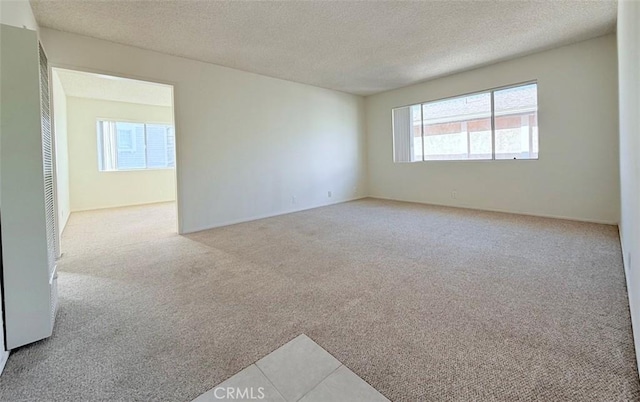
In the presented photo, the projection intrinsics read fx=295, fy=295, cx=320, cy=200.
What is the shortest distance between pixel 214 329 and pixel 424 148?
18.7ft

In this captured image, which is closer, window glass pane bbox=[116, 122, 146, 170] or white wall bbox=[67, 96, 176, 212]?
white wall bbox=[67, 96, 176, 212]

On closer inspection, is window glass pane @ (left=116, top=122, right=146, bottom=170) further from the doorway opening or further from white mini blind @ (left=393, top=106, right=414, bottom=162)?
white mini blind @ (left=393, top=106, right=414, bottom=162)

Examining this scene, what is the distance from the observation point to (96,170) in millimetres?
6812

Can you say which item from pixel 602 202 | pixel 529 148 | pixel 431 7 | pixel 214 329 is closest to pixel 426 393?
pixel 214 329

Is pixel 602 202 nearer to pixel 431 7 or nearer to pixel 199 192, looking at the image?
pixel 431 7

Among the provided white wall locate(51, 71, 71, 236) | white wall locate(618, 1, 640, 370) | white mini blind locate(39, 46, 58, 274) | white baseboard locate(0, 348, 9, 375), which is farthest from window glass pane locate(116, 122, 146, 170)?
white wall locate(618, 1, 640, 370)

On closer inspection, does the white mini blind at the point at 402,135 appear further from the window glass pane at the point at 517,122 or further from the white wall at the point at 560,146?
the window glass pane at the point at 517,122

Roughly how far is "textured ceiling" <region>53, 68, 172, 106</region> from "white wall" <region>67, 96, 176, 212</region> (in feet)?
0.86

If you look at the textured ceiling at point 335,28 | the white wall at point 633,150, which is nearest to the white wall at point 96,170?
the textured ceiling at point 335,28

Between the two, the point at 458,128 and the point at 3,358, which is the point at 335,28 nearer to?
the point at 458,128

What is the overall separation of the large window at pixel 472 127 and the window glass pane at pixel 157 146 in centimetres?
606

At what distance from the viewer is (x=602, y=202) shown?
4.16m

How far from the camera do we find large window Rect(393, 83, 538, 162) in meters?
4.84

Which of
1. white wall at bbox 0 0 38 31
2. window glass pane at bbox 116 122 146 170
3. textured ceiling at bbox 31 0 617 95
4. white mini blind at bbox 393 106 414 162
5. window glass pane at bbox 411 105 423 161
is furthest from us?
window glass pane at bbox 116 122 146 170
